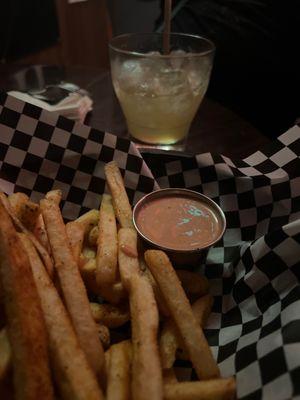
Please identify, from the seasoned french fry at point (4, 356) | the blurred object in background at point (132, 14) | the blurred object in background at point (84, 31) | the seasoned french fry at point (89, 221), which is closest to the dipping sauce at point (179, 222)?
the seasoned french fry at point (89, 221)

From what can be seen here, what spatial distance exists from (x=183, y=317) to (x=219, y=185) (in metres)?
0.57

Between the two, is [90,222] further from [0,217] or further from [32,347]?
[32,347]

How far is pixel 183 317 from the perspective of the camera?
3.00ft

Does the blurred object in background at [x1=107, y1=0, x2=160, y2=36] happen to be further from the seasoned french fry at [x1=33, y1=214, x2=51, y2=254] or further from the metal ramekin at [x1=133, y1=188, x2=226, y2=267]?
the seasoned french fry at [x1=33, y1=214, x2=51, y2=254]

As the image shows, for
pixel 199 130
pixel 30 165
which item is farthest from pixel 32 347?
pixel 199 130

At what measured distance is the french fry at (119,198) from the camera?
117 centimetres

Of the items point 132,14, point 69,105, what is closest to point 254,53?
point 69,105

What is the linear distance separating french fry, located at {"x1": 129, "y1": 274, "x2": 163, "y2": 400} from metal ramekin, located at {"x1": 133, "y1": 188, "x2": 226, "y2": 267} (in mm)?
179

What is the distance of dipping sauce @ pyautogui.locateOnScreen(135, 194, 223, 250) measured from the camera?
1165 mm

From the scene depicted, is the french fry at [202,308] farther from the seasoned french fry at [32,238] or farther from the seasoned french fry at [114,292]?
the seasoned french fry at [32,238]

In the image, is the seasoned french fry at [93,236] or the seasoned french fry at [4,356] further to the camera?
the seasoned french fry at [93,236]

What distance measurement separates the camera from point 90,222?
1178 mm

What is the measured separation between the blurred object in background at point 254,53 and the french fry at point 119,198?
1.56m

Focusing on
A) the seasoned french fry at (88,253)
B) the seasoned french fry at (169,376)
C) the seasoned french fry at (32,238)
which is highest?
the seasoned french fry at (32,238)
